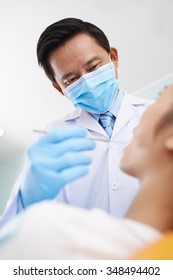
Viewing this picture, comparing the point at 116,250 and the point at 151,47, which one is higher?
the point at 116,250

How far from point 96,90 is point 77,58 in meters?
0.17

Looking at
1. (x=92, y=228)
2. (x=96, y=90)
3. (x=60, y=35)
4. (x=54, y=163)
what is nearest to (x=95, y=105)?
(x=96, y=90)

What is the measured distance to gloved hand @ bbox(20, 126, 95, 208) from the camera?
934mm

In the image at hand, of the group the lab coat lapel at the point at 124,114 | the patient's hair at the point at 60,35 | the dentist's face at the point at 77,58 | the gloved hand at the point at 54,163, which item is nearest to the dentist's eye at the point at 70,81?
the dentist's face at the point at 77,58

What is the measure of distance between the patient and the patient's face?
0.9 inches

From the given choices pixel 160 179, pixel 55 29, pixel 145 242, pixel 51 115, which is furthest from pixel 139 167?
pixel 51 115

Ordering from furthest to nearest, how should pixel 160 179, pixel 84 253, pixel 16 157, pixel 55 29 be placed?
pixel 16 157
pixel 55 29
pixel 160 179
pixel 84 253

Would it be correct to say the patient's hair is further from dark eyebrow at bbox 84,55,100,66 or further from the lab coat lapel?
the lab coat lapel

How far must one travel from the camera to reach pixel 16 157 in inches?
157

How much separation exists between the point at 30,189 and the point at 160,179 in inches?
15.9

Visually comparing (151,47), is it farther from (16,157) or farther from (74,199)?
(16,157)

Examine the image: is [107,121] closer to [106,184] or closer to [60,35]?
[106,184]

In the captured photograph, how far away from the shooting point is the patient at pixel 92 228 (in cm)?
59
